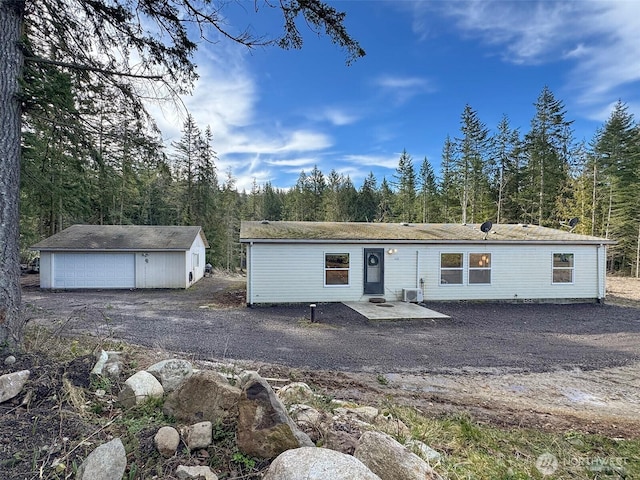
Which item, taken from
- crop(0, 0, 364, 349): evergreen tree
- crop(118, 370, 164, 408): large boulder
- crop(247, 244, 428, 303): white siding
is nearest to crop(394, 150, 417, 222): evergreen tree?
crop(247, 244, 428, 303): white siding

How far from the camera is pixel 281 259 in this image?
10.6 m

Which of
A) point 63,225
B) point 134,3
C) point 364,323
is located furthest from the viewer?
point 63,225

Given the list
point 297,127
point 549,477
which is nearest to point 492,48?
point 297,127

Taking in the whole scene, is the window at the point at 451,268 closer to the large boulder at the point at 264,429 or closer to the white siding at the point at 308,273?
the white siding at the point at 308,273

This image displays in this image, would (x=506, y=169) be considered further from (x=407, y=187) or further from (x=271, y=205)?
(x=271, y=205)

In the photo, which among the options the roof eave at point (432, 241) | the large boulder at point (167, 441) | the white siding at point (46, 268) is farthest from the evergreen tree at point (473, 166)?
the large boulder at point (167, 441)

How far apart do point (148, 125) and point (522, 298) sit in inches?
496

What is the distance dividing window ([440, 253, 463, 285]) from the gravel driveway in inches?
36.1

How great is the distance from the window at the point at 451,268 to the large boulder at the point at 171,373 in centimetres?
996

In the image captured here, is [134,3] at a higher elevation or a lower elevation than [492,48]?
lower

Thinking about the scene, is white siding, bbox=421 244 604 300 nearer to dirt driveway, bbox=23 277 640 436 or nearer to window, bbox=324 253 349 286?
dirt driveway, bbox=23 277 640 436

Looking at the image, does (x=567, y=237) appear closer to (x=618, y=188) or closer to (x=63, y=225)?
(x=618, y=188)

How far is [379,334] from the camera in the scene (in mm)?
7402

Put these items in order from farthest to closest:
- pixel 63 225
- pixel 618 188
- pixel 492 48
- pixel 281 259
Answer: pixel 63 225, pixel 618 188, pixel 492 48, pixel 281 259
